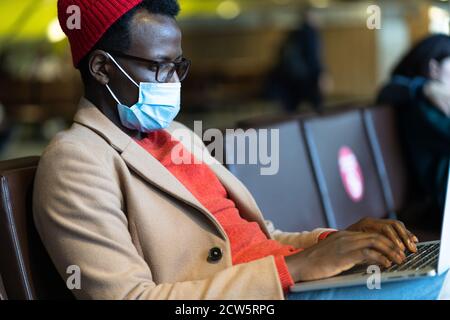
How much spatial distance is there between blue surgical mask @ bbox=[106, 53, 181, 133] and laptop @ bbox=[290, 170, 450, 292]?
0.51m

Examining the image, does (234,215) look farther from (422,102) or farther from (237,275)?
(422,102)

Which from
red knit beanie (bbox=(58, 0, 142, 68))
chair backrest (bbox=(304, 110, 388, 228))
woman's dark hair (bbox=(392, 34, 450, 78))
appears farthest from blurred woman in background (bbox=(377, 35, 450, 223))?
red knit beanie (bbox=(58, 0, 142, 68))

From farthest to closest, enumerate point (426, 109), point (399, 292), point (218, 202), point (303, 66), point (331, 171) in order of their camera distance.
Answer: point (303, 66)
point (426, 109)
point (331, 171)
point (218, 202)
point (399, 292)

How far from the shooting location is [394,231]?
159cm

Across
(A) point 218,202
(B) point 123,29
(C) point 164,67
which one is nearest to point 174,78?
(C) point 164,67

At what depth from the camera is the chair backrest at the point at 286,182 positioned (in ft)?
8.16

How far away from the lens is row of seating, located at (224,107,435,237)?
2.62 m

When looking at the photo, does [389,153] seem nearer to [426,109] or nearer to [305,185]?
[426,109]

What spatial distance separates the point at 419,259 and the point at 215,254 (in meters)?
0.42

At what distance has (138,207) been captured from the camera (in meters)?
1.59

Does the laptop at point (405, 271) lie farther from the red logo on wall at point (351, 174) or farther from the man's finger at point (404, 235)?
the red logo on wall at point (351, 174)

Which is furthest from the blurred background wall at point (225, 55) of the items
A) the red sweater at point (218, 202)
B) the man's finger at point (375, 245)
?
the man's finger at point (375, 245)
